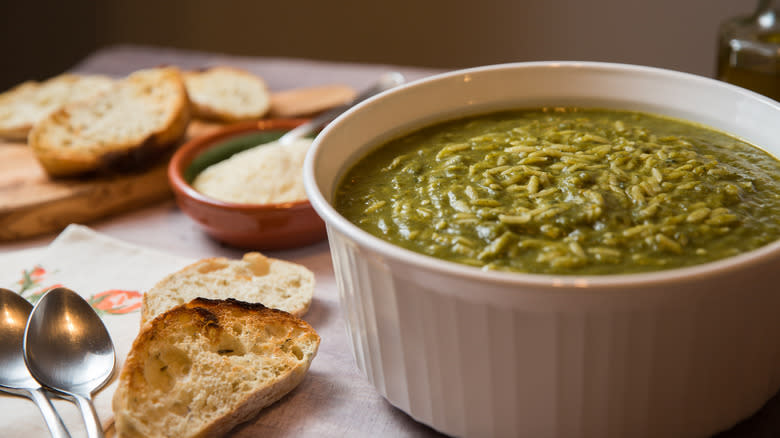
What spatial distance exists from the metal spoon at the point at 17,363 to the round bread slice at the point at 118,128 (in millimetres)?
1064

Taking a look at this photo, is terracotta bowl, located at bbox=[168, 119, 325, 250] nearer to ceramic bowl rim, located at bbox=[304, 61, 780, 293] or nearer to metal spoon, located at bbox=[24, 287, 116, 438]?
metal spoon, located at bbox=[24, 287, 116, 438]

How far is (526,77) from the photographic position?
240 cm

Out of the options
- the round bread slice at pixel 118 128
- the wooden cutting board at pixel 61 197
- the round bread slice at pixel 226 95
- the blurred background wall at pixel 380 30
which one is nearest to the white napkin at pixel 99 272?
the wooden cutting board at pixel 61 197

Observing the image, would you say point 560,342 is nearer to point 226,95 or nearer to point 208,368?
point 208,368

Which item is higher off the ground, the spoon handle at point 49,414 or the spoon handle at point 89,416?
the spoon handle at point 89,416

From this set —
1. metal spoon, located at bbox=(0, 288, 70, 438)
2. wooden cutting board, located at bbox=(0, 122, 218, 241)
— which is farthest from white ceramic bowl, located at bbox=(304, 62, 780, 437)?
wooden cutting board, located at bbox=(0, 122, 218, 241)

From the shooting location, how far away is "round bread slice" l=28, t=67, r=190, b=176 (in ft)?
10.1

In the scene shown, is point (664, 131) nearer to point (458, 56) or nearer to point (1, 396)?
point (1, 396)

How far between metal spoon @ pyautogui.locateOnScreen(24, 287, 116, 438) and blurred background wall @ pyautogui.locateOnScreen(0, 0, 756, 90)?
5.53m

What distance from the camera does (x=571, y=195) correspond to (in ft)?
5.74

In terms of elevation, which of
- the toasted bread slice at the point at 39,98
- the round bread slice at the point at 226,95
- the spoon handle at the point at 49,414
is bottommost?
Result: the spoon handle at the point at 49,414

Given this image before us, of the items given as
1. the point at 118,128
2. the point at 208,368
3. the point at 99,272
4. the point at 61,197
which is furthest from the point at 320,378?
the point at 118,128

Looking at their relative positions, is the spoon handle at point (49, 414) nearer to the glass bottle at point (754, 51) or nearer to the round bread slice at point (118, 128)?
the round bread slice at point (118, 128)

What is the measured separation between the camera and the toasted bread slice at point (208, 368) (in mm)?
1689
